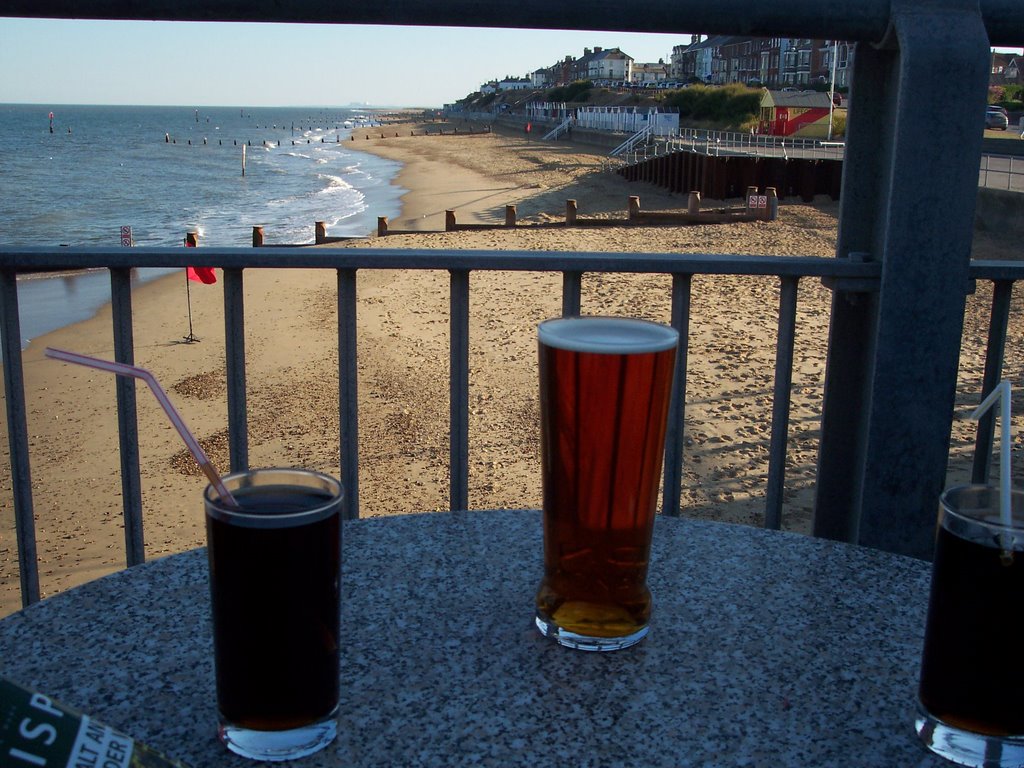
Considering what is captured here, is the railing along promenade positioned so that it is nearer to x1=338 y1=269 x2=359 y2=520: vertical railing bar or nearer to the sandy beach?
x1=338 y1=269 x2=359 y2=520: vertical railing bar

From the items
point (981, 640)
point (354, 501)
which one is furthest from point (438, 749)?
point (354, 501)

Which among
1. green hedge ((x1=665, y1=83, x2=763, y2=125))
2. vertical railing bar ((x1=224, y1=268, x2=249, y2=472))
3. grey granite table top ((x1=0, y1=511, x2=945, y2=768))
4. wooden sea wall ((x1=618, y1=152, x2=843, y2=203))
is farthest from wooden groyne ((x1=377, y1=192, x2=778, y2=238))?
green hedge ((x1=665, y1=83, x2=763, y2=125))

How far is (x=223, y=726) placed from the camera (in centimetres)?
68

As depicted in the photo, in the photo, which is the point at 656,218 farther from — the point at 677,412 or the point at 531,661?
the point at 531,661

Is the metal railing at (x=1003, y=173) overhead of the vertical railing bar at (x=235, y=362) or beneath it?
overhead

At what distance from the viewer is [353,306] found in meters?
1.94

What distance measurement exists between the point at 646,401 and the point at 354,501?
1.33 meters

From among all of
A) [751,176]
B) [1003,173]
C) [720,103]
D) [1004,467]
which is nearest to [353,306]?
[1004,467]

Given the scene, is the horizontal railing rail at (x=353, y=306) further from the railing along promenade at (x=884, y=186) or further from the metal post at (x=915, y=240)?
the metal post at (x=915, y=240)

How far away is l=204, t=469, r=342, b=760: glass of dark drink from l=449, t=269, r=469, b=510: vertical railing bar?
4.05 feet

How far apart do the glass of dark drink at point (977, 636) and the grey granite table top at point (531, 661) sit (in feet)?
0.11

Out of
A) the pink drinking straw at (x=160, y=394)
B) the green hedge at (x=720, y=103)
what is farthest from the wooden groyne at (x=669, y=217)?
the green hedge at (x=720, y=103)

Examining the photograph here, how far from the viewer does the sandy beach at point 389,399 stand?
6211 mm

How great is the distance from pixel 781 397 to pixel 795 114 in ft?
163
